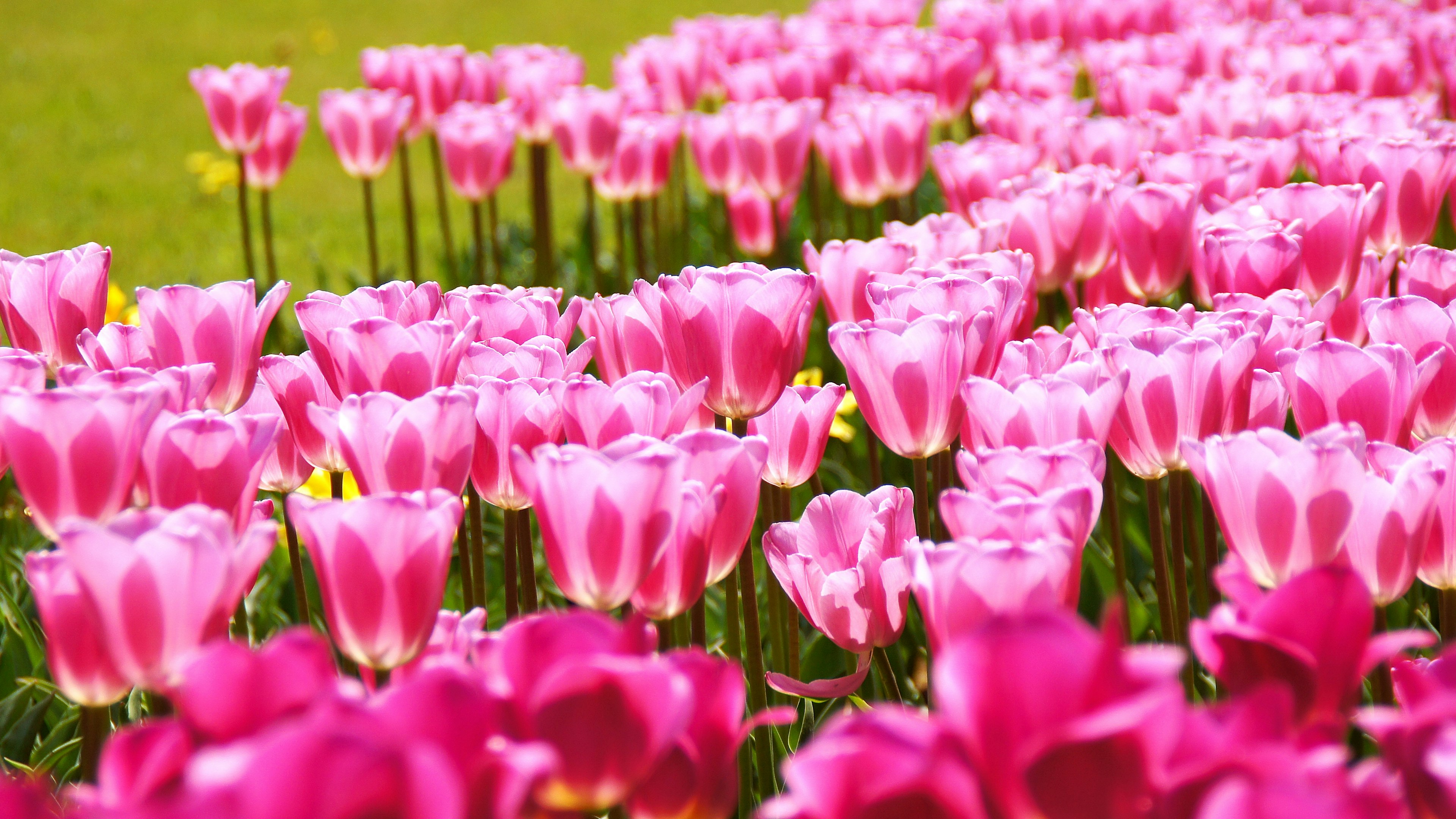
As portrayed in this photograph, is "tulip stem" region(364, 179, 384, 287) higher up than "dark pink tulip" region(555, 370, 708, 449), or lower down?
lower down

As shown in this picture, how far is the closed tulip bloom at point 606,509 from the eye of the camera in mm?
1257

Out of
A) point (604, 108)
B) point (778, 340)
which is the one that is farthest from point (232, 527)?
point (604, 108)

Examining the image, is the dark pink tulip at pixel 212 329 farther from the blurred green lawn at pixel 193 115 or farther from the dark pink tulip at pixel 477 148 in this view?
the blurred green lawn at pixel 193 115

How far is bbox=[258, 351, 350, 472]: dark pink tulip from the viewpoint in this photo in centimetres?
176

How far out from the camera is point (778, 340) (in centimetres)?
179

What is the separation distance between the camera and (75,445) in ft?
4.51

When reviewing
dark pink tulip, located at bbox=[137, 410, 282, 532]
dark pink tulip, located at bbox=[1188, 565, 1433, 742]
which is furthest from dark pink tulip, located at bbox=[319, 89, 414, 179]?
dark pink tulip, located at bbox=[1188, 565, 1433, 742]

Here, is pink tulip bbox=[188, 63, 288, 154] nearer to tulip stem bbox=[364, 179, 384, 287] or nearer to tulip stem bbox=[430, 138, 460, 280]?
tulip stem bbox=[364, 179, 384, 287]

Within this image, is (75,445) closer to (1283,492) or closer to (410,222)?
(1283,492)

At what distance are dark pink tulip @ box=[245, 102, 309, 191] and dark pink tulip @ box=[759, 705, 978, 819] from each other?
3.84 metres

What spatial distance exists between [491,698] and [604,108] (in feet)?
12.0

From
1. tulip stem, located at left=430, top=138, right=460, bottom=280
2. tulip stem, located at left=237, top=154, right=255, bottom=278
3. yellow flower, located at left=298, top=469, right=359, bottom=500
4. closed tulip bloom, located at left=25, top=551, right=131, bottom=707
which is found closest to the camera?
closed tulip bloom, located at left=25, top=551, right=131, bottom=707

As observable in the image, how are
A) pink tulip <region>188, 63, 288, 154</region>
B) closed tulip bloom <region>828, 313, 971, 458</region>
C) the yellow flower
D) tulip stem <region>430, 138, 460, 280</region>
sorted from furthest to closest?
tulip stem <region>430, 138, 460, 280</region>
pink tulip <region>188, 63, 288, 154</region>
the yellow flower
closed tulip bloom <region>828, 313, 971, 458</region>

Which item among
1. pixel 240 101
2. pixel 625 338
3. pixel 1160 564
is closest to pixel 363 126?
pixel 240 101
